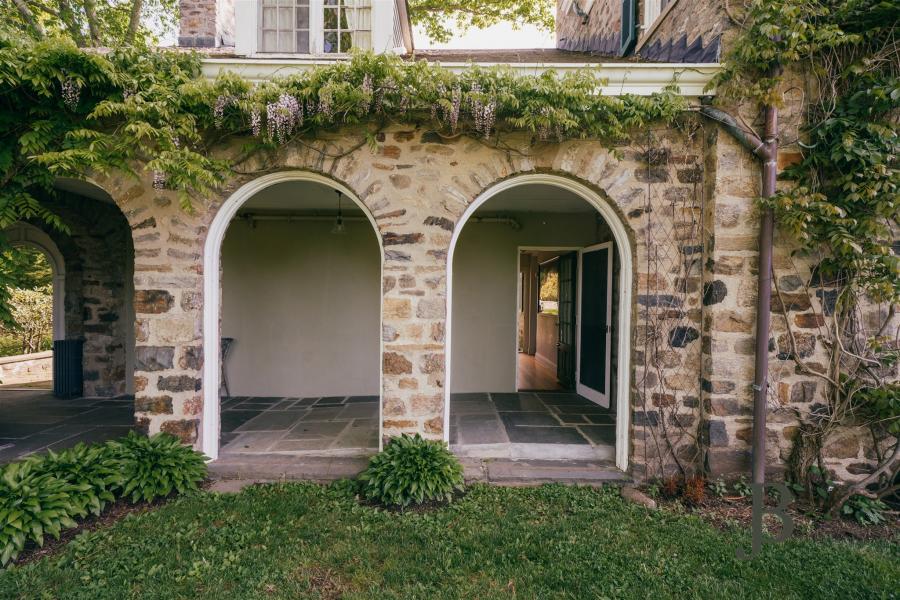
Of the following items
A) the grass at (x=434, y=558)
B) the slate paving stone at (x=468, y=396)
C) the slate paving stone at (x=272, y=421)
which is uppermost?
the slate paving stone at (x=468, y=396)

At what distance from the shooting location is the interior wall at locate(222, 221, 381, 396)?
18.9 feet

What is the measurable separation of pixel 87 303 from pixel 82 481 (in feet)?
12.5

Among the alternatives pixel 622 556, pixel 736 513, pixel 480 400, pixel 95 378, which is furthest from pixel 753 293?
pixel 95 378

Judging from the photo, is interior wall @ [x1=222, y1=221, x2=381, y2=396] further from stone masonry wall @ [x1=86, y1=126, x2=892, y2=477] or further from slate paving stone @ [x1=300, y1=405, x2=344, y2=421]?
stone masonry wall @ [x1=86, y1=126, x2=892, y2=477]

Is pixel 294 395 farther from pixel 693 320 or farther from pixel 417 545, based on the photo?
pixel 693 320

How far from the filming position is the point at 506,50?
19.6ft

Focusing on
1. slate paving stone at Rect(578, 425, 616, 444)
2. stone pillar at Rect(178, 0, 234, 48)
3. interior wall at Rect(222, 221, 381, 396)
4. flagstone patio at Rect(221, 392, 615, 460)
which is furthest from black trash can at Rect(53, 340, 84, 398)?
slate paving stone at Rect(578, 425, 616, 444)

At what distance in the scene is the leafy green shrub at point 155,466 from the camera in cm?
297

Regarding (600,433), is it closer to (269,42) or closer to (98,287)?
(269,42)

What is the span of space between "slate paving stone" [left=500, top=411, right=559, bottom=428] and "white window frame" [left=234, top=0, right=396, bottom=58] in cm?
384

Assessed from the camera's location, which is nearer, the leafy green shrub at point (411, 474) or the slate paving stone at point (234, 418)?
the leafy green shrub at point (411, 474)

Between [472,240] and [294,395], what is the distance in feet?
10.6

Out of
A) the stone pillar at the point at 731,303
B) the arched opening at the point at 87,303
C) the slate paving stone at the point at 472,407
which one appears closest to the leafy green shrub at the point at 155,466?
the arched opening at the point at 87,303

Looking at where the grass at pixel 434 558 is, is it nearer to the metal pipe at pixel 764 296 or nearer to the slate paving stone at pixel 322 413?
the metal pipe at pixel 764 296
